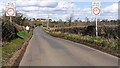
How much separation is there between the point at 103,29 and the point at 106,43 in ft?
51.5

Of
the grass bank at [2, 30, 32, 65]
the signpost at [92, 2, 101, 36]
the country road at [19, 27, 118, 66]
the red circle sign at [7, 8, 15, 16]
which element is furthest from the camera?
the signpost at [92, 2, 101, 36]

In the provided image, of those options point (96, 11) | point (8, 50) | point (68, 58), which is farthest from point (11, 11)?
point (68, 58)

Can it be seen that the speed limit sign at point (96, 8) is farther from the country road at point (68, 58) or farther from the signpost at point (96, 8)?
the country road at point (68, 58)

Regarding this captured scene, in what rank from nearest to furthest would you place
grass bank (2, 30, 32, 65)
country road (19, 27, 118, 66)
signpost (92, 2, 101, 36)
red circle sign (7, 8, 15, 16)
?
1. country road (19, 27, 118, 66)
2. grass bank (2, 30, 32, 65)
3. red circle sign (7, 8, 15, 16)
4. signpost (92, 2, 101, 36)

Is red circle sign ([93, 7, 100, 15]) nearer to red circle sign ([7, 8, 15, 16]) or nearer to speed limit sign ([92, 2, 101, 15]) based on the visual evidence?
speed limit sign ([92, 2, 101, 15])

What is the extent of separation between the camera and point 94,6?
33812 millimetres

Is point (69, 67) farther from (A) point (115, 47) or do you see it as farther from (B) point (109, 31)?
(B) point (109, 31)

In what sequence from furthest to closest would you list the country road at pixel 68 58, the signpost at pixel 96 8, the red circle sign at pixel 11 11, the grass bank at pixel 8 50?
the signpost at pixel 96 8 < the red circle sign at pixel 11 11 < the grass bank at pixel 8 50 < the country road at pixel 68 58

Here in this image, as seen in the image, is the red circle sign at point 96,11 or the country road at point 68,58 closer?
the country road at point 68,58

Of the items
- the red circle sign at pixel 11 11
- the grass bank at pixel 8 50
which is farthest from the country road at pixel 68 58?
the red circle sign at pixel 11 11

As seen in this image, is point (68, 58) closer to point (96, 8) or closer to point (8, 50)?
point (8, 50)

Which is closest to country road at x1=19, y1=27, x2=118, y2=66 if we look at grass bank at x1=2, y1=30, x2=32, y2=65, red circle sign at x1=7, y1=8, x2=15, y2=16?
grass bank at x1=2, y1=30, x2=32, y2=65

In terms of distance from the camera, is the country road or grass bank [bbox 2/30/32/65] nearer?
the country road

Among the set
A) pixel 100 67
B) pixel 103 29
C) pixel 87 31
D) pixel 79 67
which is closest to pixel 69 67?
pixel 79 67
